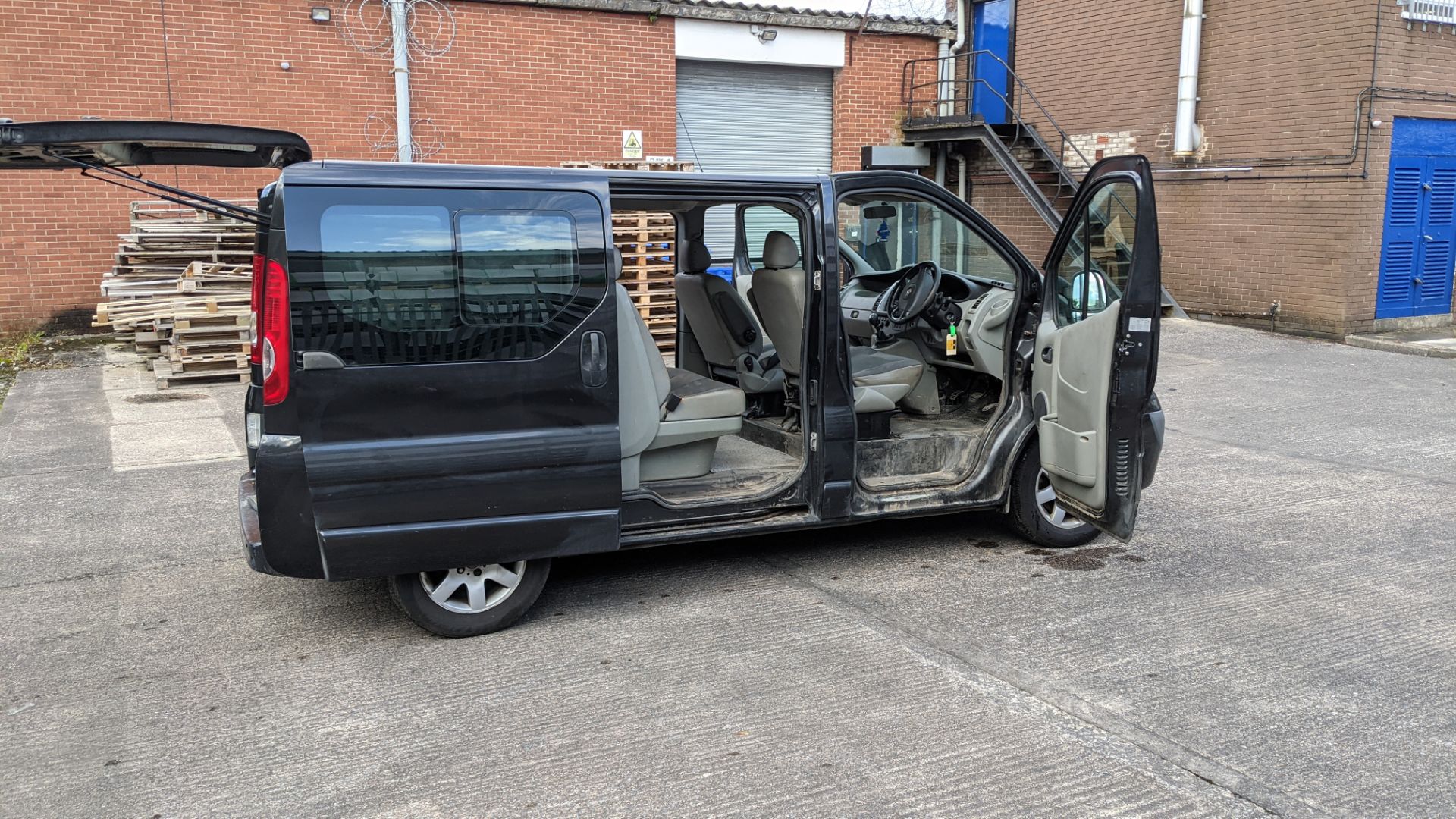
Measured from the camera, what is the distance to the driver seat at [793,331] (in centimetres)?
545

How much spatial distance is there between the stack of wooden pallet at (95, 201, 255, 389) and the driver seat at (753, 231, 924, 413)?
6838mm

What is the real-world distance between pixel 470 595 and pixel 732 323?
229 centimetres

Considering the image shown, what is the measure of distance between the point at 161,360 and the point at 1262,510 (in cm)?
988

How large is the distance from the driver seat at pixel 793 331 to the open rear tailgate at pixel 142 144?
2.22 metres

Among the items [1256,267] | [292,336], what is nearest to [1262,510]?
[292,336]

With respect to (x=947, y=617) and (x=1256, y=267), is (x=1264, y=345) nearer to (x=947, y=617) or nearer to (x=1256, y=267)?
(x=1256, y=267)

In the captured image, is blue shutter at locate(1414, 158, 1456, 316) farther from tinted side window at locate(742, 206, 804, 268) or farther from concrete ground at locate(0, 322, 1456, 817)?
tinted side window at locate(742, 206, 804, 268)

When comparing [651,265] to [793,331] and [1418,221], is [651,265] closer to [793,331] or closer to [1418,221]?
[793,331]

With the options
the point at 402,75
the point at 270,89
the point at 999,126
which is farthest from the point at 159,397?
the point at 999,126

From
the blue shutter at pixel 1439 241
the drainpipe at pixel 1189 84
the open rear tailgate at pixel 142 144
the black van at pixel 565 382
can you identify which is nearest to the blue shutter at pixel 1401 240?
the blue shutter at pixel 1439 241

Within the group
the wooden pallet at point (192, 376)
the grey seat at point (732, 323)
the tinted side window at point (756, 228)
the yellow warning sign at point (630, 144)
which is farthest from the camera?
the yellow warning sign at point (630, 144)

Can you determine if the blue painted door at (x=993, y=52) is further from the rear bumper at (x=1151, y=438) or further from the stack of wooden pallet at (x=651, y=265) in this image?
the rear bumper at (x=1151, y=438)

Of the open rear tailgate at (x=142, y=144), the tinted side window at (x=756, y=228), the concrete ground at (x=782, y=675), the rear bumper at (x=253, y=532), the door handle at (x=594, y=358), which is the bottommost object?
the concrete ground at (x=782, y=675)

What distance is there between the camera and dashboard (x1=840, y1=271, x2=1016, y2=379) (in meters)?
5.99
